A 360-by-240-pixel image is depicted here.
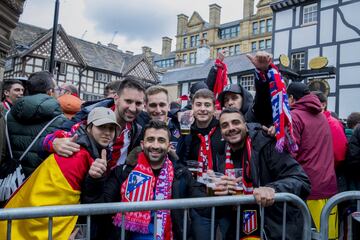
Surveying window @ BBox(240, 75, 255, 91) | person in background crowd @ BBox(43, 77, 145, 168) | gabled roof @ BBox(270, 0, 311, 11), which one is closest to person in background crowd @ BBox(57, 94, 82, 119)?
person in background crowd @ BBox(43, 77, 145, 168)

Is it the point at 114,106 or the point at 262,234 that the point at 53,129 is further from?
the point at 262,234

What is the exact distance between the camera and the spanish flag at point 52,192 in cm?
207

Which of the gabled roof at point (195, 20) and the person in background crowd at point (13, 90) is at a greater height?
the gabled roof at point (195, 20)

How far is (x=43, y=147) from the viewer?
2.62m

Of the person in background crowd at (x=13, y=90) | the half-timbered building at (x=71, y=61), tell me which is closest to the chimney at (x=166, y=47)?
the half-timbered building at (x=71, y=61)

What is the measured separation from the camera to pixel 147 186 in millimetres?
2502

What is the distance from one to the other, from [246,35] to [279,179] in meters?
45.6

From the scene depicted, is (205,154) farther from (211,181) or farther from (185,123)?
(211,181)

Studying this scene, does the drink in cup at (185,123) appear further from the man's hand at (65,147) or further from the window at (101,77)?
the window at (101,77)

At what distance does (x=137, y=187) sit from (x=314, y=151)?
2.08 meters

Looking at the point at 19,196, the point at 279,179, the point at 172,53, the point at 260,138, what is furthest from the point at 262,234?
the point at 172,53

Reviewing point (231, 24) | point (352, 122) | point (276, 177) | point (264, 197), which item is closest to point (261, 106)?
point (276, 177)

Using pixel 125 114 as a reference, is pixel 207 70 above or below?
above

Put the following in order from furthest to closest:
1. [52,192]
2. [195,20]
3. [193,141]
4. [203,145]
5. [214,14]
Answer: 1. [195,20]
2. [214,14]
3. [193,141]
4. [203,145]
5. [52,192]
